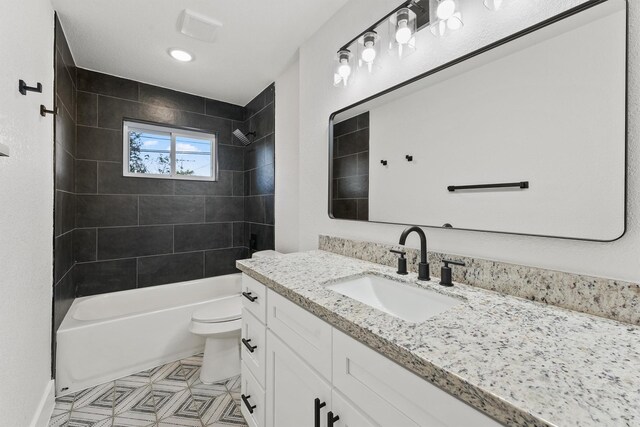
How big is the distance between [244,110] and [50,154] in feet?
6.49

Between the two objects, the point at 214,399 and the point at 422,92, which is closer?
the point at 422,92

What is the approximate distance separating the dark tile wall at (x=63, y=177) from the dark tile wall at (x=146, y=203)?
139 millimetres

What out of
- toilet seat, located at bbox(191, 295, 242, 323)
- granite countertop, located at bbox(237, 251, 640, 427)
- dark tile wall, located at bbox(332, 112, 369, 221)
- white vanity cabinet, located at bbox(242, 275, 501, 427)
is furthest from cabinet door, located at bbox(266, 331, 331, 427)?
toilet seat, located at bbox(191, 295, 242, 323)

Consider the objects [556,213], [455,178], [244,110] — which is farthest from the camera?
[244,110]

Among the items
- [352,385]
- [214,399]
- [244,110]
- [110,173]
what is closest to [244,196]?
[244,110]

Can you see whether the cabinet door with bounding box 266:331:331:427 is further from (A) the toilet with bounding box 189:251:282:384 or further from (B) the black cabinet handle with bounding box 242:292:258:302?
(A) the toilet with bounding box 189:251:282:384

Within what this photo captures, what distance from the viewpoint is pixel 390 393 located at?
2.11ft

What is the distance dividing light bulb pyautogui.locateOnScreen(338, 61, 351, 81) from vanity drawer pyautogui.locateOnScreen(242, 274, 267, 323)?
123cm

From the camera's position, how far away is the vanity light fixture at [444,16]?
3.53 ft

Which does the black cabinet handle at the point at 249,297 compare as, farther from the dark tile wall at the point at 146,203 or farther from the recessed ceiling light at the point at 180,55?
the recessed ceiling light at the point at 180,55

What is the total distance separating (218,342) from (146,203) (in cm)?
160

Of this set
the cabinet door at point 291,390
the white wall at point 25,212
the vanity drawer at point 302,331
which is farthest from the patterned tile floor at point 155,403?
the vanity drawer at point 302,331

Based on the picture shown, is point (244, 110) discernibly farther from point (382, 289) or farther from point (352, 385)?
point (352, 385)

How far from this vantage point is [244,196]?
3.31m
